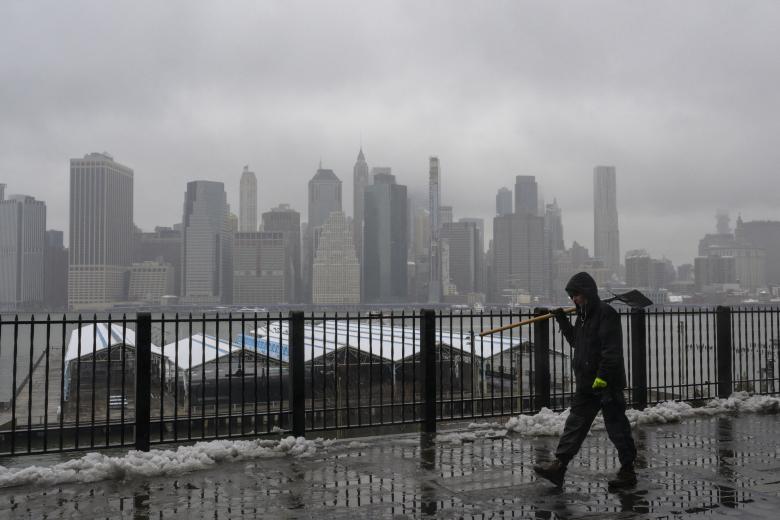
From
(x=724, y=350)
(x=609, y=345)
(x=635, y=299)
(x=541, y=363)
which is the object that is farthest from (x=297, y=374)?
(x=724, y=350)

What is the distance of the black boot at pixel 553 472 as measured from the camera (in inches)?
253

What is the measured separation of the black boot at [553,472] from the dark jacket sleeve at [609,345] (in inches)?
38.5

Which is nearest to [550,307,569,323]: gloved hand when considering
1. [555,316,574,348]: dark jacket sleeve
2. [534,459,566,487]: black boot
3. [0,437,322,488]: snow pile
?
[555,316,574,348]: dark jacket sleeve

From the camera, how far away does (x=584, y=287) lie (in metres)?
7.05

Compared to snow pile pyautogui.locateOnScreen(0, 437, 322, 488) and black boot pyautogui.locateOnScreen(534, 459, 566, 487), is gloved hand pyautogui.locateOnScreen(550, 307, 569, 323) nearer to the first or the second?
black boot pyautogui.locateOnScreen(534, 459, 566, 487)

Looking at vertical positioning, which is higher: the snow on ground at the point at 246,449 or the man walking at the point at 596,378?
the man walking at the point at 596,378

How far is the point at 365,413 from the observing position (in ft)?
59.8

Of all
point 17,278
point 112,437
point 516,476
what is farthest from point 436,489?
point 17,278

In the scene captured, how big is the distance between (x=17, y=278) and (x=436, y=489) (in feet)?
719

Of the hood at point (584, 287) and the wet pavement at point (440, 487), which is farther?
the hood at point (584, 287)

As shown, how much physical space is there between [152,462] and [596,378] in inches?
187

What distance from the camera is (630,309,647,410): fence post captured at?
10641mm

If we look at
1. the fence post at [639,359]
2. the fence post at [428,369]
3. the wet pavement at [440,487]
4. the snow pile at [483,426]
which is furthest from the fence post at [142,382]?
the fence post at [639,359]

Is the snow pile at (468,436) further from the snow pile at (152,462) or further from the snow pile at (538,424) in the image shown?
the snow pile at (152,462)
